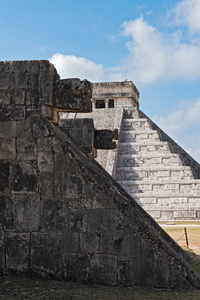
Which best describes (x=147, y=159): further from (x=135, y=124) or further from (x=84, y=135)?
(x=84, y=135)

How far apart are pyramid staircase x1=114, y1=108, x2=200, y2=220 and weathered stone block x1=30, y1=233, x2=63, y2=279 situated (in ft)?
50.6

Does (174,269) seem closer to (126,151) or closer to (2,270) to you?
(2,270)

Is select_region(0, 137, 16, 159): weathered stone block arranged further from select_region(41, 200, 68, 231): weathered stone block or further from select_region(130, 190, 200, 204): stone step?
select_region(130, 190, 200, 204): stone step

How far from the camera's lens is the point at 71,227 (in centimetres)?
→ 607

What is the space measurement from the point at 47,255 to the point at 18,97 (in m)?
2.22

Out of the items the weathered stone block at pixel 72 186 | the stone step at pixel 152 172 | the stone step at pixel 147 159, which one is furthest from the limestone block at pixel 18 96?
the stone step at pixel 147 159

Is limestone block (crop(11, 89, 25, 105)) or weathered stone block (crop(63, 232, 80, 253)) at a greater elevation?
limestone block (crop(11, 89, 25, 105))

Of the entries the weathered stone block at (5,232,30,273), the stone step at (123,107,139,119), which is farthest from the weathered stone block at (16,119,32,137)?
the stone step at (123,107,139,119)

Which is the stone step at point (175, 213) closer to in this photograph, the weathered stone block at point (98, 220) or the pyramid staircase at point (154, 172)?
the pyramid staircase at point (154, 172)

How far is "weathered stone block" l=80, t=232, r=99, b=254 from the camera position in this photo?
5.98m

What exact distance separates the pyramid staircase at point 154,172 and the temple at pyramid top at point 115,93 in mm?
1800

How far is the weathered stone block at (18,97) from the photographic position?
6.43 metres

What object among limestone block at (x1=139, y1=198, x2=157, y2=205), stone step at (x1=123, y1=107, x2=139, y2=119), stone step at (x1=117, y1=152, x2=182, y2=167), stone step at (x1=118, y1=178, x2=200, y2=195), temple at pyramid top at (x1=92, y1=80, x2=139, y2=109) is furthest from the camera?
temple at pyramid top at (x1=92, y1=80, x2=139, y2=109)

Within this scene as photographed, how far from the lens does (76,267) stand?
19.7 feet
